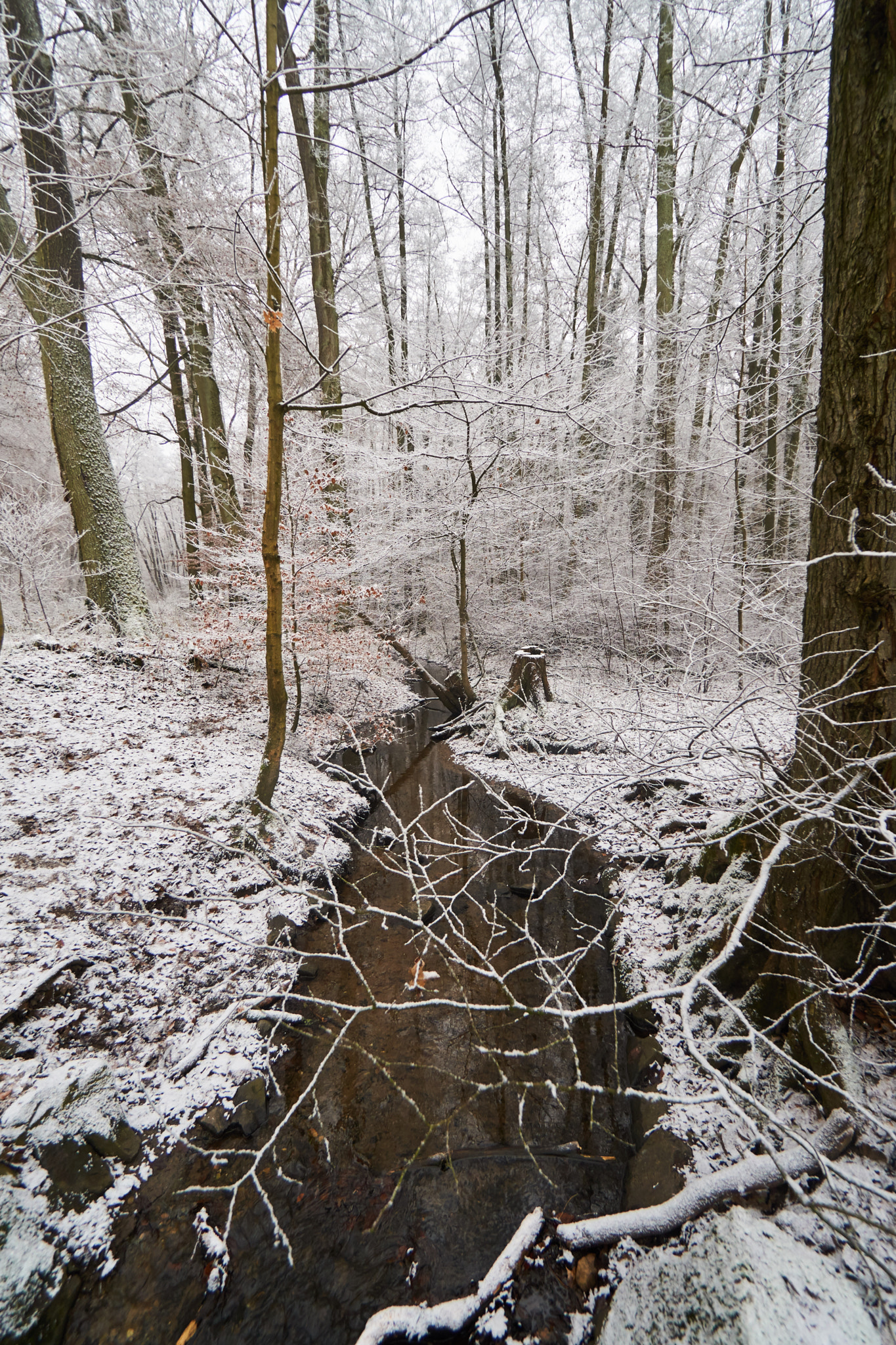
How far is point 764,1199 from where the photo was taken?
209cm

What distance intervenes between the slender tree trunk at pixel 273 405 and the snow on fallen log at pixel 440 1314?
349cm

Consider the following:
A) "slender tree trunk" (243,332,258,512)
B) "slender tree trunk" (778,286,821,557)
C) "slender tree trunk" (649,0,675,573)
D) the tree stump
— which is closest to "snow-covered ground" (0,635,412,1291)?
"slender tree trunk" (243,332,258,512)

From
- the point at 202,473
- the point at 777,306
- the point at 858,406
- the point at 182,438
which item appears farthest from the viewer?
the point at 182,438

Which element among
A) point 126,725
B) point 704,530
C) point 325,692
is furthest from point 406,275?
point 126,725

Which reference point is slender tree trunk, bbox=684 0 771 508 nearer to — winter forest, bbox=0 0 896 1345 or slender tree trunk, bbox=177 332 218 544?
winter forest, bbox=0 0 896 1345

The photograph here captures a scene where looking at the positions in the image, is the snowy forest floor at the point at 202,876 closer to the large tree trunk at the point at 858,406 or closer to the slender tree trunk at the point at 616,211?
the large tree trunk at the point at 858,406

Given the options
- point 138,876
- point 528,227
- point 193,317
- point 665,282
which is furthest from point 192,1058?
point 528,227

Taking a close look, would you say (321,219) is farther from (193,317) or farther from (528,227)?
(528,227)

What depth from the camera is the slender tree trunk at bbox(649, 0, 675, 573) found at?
8.24m

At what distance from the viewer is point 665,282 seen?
823 centimetres

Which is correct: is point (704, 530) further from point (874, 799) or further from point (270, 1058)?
point (270, 1058)

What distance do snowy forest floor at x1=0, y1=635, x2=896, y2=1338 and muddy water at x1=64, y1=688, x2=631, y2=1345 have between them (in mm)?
307

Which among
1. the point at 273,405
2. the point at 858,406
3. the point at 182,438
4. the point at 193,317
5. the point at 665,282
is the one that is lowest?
the point at 858,406

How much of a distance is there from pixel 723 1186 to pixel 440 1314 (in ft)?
4.04
